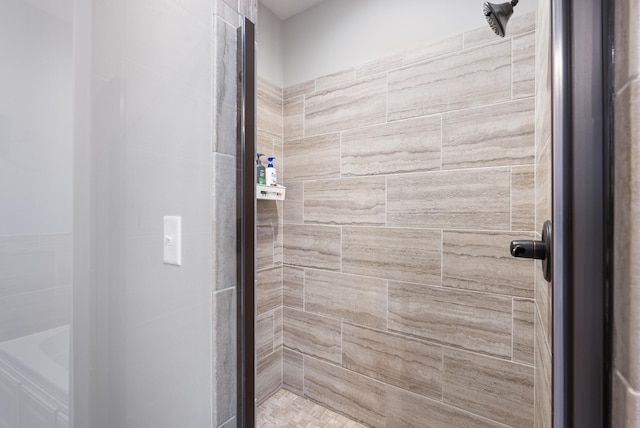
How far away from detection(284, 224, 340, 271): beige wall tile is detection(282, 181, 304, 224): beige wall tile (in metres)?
0.05

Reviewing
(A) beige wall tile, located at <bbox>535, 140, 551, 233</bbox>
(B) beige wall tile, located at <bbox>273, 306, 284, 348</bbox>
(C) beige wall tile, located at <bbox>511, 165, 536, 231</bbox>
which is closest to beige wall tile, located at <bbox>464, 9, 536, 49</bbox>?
(C) beige wall tile, located at <bbox>511, 165, 536, 231</bbox>

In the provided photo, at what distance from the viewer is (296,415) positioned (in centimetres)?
166

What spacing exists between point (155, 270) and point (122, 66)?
50 cm

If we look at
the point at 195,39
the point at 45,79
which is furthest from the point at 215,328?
the point at 195,39

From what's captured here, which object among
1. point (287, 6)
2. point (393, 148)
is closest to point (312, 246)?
point (393, 148)

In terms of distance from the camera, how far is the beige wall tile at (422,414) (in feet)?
4.20

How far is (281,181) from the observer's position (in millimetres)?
1903

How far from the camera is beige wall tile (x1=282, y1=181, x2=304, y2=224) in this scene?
1.83 m

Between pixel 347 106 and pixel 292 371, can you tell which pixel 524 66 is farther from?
pixel 292 371

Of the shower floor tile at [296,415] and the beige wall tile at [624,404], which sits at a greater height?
the beige wall tile at [624,404]

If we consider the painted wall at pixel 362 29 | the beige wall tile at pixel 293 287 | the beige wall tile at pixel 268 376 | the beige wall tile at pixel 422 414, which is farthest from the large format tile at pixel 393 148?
the beige wall tile at pixel 268 376

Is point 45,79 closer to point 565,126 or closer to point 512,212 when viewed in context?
point 565,126

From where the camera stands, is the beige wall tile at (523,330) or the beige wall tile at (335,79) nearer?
the beige wall tile at (523,330)

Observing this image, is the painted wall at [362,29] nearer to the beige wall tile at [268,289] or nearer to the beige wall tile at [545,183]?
the beige wall tile at [545,183]
